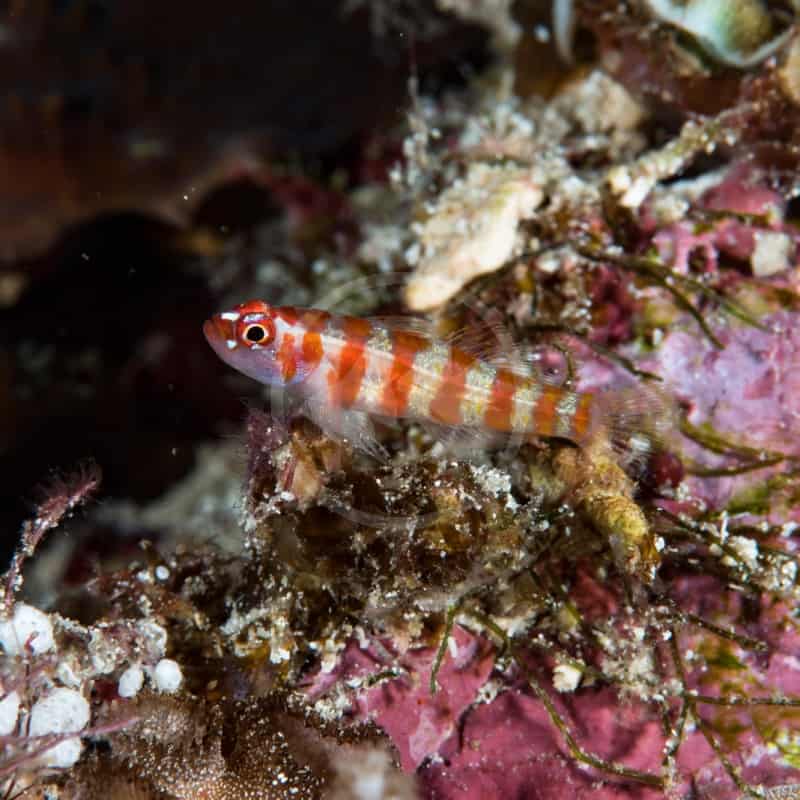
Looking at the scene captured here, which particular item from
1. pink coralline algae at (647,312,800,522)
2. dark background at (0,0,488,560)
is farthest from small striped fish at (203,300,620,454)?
dark background at (0,0,488,560)

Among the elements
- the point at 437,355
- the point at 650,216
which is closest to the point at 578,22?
the point at 650,216

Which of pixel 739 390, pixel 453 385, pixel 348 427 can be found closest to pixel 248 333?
pixel 348 427

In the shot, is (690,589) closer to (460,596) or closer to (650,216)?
(460,596)

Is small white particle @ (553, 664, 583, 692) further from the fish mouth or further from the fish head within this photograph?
the fish mouth

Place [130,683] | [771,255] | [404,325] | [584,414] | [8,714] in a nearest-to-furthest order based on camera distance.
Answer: [8,714] → [130,683] → [584,414] → [404,325] → [771,255]

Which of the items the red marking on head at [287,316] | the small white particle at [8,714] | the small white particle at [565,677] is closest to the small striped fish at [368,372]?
the red marking on head at [287,316]

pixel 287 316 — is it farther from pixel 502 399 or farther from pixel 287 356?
pixel 502 399

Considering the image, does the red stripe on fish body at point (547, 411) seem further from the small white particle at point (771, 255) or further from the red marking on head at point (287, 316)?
the small white particle at point (771, 255)
